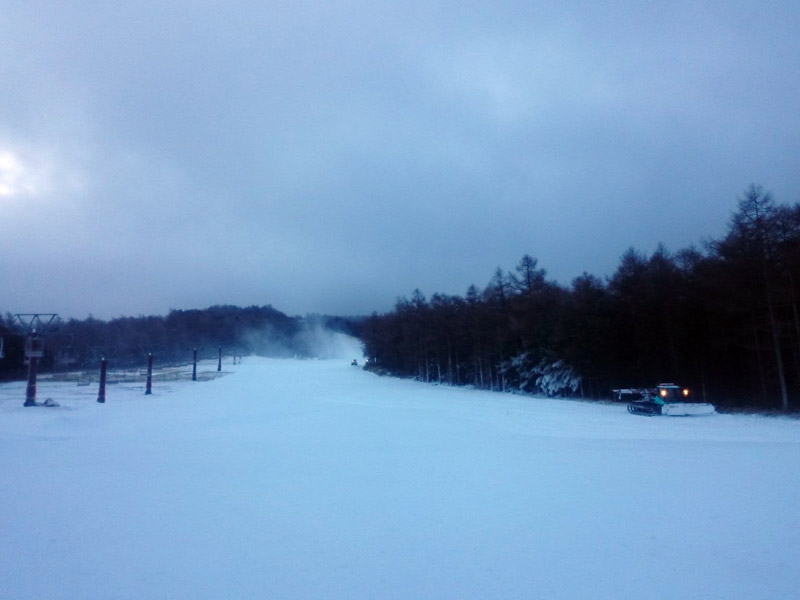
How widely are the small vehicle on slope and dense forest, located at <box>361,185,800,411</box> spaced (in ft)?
13.0

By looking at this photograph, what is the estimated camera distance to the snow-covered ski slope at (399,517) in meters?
5.46

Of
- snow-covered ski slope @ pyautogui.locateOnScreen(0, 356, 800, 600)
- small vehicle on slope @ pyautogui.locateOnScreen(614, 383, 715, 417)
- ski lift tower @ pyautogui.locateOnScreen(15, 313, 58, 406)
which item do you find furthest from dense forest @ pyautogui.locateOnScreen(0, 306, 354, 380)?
small vehicle on slope @ pyautogui.locateOnScreen(614, 383, 715, 417)

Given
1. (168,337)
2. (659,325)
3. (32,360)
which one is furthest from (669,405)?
(168,337)

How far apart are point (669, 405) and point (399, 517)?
17688 mm

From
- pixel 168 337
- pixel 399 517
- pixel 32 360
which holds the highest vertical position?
pixel 168 337

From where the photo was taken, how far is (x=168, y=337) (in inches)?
4304

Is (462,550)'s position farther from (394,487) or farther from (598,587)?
(394,487)

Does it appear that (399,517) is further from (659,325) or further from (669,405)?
(659,325)

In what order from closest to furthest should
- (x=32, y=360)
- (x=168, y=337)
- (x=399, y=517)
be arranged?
(x=399, y=517)
(x=32, y=360)
(x=168, y=337)

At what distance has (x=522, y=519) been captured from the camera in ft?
24.5

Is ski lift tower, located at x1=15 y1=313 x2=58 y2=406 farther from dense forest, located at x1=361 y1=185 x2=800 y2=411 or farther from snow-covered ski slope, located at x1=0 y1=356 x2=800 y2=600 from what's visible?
dense forest, located at x1=361 y1=185 x2=800 y2=411

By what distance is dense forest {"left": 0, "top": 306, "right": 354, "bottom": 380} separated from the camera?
63.8 metres

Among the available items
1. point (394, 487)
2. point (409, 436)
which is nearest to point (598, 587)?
point (394, 487)

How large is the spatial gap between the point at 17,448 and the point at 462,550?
12.1 metres
